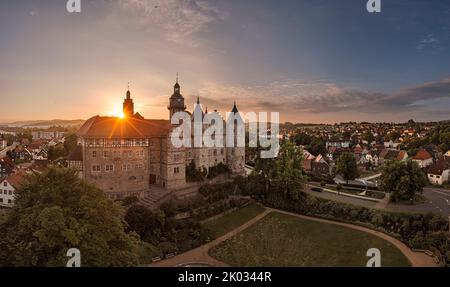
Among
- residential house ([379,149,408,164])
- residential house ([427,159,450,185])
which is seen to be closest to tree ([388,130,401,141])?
residential house ([379,149,408,164])

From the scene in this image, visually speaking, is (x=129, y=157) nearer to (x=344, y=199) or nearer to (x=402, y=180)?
(x=344, y=199)

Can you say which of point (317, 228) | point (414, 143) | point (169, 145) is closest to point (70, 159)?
point (169, 145)

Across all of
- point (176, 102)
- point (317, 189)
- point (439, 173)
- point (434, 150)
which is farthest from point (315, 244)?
point (434, 150)

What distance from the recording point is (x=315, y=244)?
22.2 m

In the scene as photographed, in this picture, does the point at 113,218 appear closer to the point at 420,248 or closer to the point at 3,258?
the point at 3,258

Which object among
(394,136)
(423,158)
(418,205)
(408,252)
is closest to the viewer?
(408,252)

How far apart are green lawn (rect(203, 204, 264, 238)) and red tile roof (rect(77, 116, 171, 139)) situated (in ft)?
29.8

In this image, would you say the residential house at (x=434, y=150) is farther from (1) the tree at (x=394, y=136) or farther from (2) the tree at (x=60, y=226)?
(2) the tree at (x=60, y=226)

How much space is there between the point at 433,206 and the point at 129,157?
25805 millimetres

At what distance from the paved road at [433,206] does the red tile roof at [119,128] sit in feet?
67.5

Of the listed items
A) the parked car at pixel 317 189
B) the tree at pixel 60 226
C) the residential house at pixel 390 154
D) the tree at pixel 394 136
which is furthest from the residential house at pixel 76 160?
the tree at pixel 394 136

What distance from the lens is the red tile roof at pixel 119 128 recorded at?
2705cm
